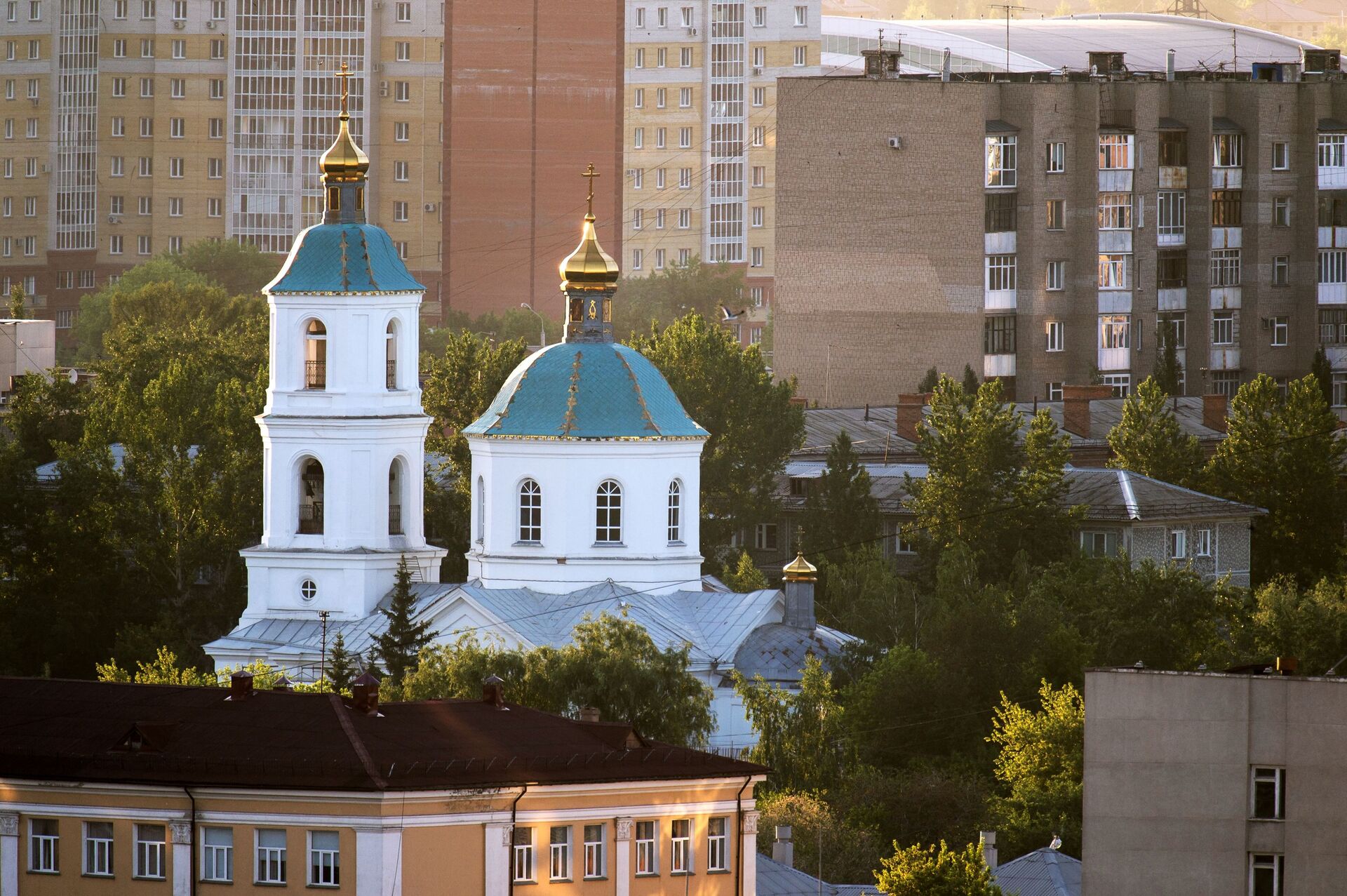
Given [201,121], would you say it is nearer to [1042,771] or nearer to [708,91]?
[708,91]

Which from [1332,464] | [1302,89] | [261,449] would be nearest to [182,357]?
[261,449]

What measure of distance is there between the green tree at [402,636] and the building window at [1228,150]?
44451 mm

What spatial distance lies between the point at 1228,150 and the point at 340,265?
43669 millimetres

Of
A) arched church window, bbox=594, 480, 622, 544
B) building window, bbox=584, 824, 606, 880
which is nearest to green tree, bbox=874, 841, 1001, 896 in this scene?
building window, bbox=584, 824, 606, 880

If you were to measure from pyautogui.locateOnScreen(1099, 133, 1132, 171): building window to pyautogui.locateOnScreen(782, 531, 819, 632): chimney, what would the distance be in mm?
36096

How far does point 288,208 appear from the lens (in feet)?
445

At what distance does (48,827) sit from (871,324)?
176 feet

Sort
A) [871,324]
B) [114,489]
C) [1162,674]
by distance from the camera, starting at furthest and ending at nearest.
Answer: [871,324]
[114,489]
[1162,674]

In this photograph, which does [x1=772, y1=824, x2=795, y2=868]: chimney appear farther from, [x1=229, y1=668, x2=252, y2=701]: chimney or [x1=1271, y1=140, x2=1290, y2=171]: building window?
[x1=1271, y1=140, x2=1290, y2=171]: building window

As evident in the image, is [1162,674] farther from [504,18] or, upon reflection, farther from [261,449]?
[504,18]

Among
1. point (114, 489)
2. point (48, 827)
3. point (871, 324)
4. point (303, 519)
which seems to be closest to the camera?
point (48, 827)

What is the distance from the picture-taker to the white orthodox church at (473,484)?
58.1 meters

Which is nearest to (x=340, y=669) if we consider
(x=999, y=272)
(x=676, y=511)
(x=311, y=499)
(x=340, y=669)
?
(x=340, y=669)

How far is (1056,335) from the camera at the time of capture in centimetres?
Result: 9331
